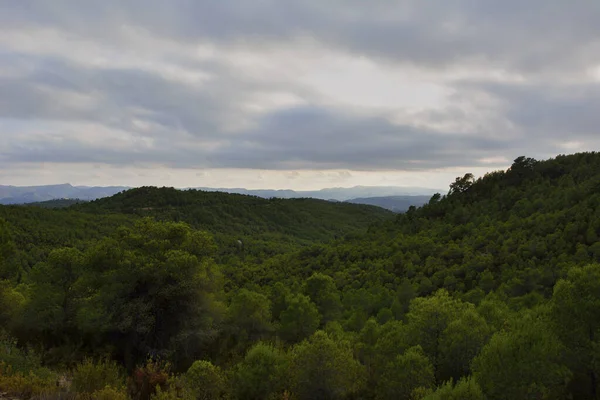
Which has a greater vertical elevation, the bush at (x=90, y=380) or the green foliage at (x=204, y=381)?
the bush at (x=90, y=380)

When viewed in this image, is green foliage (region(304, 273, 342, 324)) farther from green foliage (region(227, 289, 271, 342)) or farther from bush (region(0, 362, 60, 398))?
bush (region(0, 362, 60, 398))

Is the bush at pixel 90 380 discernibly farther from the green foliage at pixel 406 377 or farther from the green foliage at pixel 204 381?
the green foliage at pixel 406 377

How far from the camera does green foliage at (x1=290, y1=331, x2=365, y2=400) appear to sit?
53.5 feet

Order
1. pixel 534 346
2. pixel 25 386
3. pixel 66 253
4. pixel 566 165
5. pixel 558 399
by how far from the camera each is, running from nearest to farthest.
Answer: pixel 25 386 < pixel 534 346 < pixel 558 399 < pixel 66 253 < pixel 566 165

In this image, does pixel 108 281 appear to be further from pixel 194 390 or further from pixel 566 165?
pixel 566 165

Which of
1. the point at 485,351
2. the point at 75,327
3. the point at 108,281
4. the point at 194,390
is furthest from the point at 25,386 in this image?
the point at 485,351

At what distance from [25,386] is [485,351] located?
15.8 meters

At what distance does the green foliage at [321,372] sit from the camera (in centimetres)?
1630

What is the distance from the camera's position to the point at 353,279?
55.3 meters

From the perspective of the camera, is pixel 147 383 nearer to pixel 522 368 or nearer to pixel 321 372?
pixel 321 372

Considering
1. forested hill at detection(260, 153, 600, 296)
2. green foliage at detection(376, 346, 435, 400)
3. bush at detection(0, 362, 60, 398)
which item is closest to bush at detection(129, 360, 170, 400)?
bush at detection(0, 362, 60, 398)

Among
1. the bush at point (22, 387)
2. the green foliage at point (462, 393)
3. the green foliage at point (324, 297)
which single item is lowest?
the green foliage at point (324, 297)

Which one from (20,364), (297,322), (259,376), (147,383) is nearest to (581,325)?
(259,376)

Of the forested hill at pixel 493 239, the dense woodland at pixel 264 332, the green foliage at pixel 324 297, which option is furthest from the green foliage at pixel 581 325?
the green foliage at pixel 324 297
